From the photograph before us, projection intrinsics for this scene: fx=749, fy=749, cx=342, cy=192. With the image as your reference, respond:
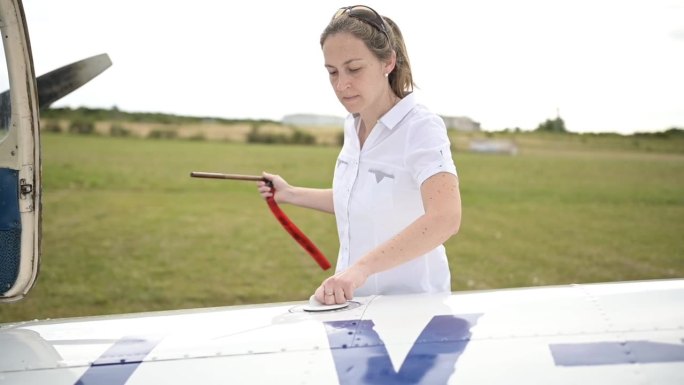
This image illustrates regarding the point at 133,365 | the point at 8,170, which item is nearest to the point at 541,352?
the point at 133,365

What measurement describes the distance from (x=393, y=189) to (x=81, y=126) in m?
49.3

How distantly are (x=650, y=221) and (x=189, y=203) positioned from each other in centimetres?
1300

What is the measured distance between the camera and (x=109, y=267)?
38.8 feet

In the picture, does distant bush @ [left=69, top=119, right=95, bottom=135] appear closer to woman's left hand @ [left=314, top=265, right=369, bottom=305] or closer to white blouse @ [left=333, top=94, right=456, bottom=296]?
white blouse @ [left=333, top=94, right=456, bottom=296]

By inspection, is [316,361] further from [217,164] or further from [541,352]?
[217,164]

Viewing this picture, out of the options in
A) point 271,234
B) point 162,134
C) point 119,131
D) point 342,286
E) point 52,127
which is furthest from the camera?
point 162,134

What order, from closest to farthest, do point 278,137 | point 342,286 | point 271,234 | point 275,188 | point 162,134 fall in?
point 342,286 < point 275,188 < point 271,234 < point 278,137 < point 162,134

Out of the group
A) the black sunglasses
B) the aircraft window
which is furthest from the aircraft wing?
the black sunglasses

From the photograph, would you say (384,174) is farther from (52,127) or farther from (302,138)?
(52,127)

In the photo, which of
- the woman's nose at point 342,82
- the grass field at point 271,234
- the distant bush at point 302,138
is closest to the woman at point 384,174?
the woman's nose at point 342,82

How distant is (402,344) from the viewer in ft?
6.49

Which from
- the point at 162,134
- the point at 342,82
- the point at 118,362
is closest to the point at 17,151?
the point at 118,362

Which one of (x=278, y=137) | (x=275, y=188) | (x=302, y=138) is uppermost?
(x=275, y=188)

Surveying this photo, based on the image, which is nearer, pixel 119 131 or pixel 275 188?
pixel 275 188
